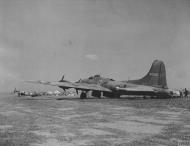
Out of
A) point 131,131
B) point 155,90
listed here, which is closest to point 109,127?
point 131,131

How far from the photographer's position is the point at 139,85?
4912 cm

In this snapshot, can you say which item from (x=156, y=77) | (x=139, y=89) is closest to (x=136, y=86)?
(x=139, y=89)

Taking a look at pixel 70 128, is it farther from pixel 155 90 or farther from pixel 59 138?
pixel 155 90

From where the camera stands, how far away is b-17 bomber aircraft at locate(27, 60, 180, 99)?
4697 centimetres

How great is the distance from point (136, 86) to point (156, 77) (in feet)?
13.9

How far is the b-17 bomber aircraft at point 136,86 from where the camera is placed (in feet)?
154

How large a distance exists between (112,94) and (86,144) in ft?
139

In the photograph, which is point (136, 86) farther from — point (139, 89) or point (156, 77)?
point (156, 77)

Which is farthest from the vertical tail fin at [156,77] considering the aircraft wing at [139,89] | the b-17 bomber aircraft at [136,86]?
Answer: the aircraft wing at [139,89]

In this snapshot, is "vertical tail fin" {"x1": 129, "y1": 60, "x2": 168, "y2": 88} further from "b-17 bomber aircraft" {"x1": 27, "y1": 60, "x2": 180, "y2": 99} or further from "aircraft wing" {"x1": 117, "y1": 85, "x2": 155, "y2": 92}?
"aircraft wing" {"x1": 117, "y1": 85, "x2": 155, "y2": 92}

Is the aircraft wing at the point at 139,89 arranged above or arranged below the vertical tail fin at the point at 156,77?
below

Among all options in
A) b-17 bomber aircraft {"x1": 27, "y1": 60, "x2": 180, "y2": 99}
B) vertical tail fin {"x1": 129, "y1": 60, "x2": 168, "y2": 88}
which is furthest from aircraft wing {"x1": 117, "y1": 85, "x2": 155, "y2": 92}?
vertical tail fin {"x1": 129, "y1": 60, "x2": 168, "y2": 88}

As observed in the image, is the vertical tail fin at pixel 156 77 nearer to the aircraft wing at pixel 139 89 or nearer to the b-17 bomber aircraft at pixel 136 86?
the b-17 bomber aircraft at pixel 136 86

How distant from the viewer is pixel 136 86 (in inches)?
1889
